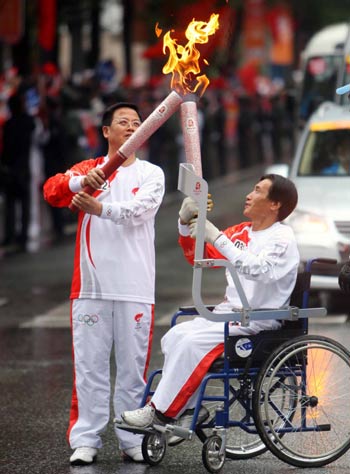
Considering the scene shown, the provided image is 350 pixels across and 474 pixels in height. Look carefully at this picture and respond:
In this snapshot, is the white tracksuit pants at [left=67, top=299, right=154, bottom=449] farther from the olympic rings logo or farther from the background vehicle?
the background vehicle

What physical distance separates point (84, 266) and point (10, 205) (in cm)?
1092

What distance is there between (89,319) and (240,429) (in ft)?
3.17

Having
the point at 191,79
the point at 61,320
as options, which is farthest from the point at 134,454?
the point at 61,320

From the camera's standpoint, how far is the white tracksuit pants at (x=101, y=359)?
707 cm

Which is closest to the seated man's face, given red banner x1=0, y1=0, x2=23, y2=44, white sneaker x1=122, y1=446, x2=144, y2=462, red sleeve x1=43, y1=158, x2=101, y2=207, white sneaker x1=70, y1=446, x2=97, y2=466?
red sleeve x1=43, y1=158, x2=101, y2=207

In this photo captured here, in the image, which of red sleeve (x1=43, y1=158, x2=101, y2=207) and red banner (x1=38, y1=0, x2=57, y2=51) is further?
red banner (x1=38, y1=0, x2=57, y2=51)

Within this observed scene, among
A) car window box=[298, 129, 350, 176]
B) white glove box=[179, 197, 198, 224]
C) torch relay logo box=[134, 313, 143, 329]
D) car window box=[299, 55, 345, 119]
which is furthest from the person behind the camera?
car window box=[299, 55, 345, 119]

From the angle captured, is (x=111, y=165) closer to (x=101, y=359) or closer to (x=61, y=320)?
(x=101, y=359)

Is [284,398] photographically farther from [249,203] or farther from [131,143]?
[131,143]

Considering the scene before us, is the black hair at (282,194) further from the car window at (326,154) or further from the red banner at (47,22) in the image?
the red banner at (47,22)

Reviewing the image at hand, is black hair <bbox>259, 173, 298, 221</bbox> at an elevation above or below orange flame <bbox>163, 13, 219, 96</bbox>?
below

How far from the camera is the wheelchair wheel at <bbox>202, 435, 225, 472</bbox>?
6633 millimetres

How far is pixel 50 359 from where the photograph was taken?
1033 centimetres

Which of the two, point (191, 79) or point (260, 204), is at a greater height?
point (191, 79)
